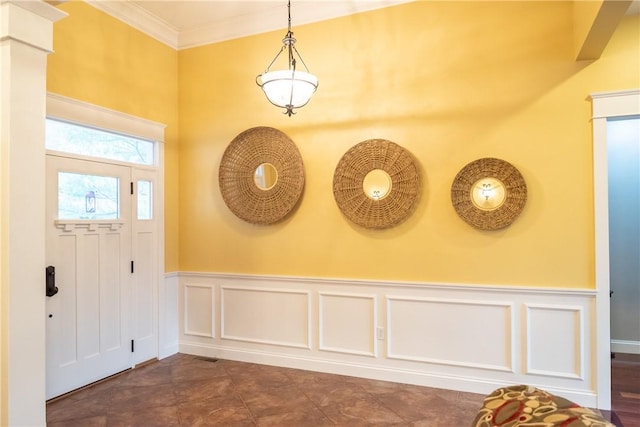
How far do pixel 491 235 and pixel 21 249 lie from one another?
10.7 feet

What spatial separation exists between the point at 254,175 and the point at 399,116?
5.10ft

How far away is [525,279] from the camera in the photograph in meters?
3.25

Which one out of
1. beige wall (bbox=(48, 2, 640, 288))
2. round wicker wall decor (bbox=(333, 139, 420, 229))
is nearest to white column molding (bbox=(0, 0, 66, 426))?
beige wall (bbox=(48, 2, 640, 288))

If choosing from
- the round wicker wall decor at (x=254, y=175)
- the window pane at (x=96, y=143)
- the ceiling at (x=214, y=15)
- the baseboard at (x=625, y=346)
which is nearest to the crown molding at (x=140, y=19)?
the ceiling at (x=214, y=15)

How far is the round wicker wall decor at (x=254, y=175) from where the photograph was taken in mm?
3953

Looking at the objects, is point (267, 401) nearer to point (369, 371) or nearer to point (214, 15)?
point (369, 371)

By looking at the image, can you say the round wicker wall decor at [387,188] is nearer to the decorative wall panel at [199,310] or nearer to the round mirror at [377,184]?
the round mirror at [377,184]

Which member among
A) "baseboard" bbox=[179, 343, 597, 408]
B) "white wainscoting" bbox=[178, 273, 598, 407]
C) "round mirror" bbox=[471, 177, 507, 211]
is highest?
"round mirror" bbox=[471, 177, 507, 211]

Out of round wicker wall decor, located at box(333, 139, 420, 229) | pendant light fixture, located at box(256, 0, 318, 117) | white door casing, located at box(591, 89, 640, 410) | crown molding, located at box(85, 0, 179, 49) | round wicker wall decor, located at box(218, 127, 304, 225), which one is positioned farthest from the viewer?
round wicker wall decor, located at box(218, 127, 304, 225)

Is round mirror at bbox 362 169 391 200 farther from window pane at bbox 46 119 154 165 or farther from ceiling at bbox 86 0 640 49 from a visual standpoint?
window pane at bbox 46 119 154 165

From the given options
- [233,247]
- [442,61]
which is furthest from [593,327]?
[233,247]

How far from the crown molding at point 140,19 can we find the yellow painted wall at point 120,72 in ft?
0.17

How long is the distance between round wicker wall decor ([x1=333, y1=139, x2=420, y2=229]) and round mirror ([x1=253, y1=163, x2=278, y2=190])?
65 centimetres

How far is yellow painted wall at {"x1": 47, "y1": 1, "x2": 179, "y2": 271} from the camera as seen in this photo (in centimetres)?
337
